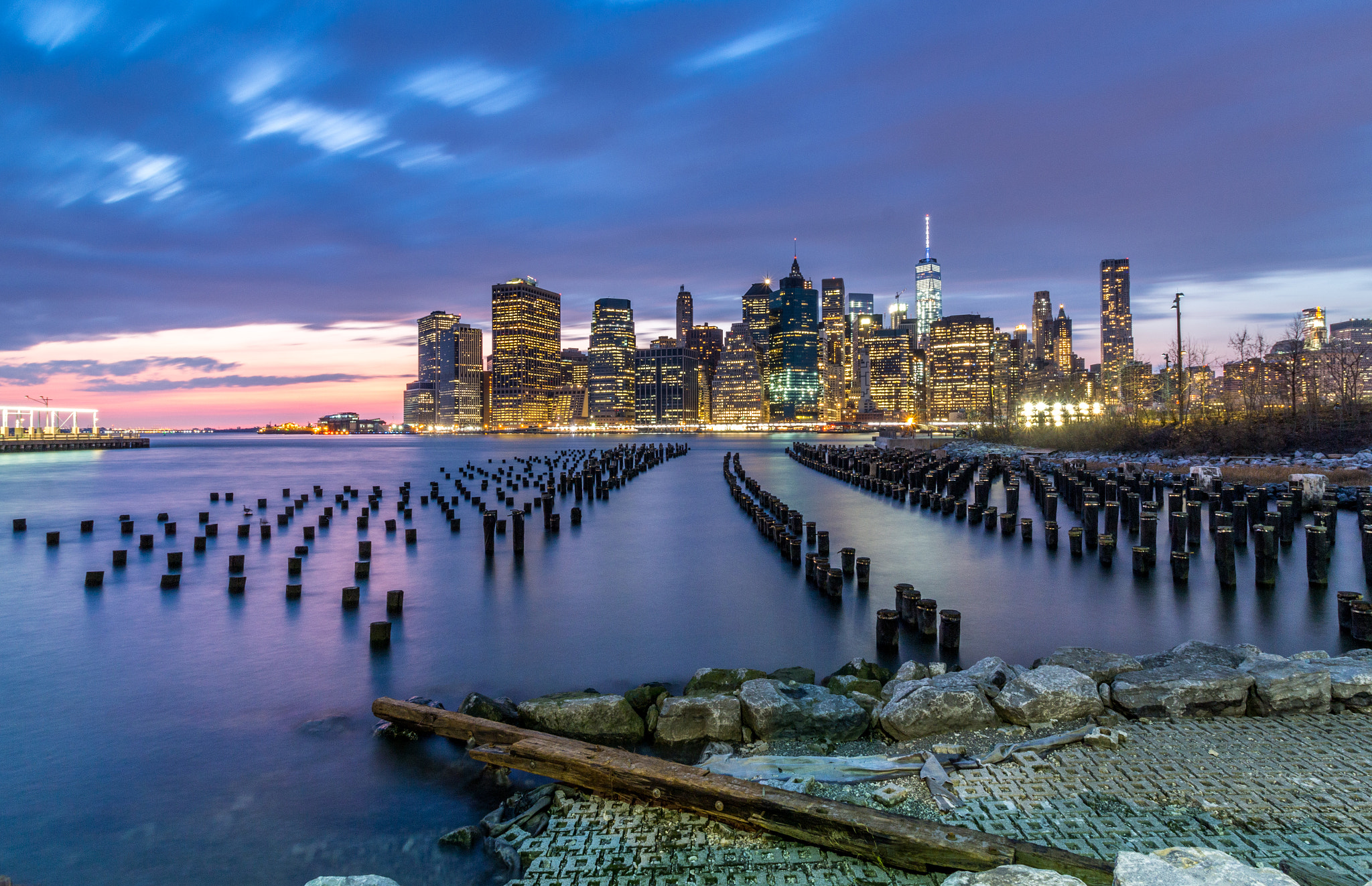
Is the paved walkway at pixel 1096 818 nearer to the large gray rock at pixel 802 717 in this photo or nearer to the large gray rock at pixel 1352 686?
the large gray rock at pixel 1352 686

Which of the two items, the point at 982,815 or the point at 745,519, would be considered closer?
the point at 982,815

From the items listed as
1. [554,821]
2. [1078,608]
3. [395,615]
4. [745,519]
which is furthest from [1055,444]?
[554,821]

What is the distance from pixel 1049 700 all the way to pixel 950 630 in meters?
3.72

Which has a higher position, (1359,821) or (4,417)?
(4,417)

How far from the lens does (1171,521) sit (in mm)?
17297

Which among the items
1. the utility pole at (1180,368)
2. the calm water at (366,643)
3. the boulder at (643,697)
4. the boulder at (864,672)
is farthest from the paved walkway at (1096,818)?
the utility pole at (1180,368)

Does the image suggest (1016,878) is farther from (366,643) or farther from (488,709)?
(366,643)

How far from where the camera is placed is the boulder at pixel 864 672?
8.95 metres

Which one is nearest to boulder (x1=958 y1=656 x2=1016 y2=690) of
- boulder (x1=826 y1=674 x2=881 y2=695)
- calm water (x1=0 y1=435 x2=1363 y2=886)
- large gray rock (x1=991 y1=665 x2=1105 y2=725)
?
large gray rock (x1=991 y1=665 x2=1105 y2=725)

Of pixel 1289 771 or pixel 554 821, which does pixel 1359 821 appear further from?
pixel 554 821

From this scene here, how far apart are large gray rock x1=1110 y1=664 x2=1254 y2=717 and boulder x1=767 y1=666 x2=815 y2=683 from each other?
340 centimetres

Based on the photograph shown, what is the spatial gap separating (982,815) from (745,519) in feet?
73.2

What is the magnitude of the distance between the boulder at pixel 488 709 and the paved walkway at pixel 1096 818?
2177 mm

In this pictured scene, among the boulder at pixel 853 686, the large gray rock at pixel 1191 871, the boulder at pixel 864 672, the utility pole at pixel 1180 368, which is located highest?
the utility pole at pixel 1180 368
